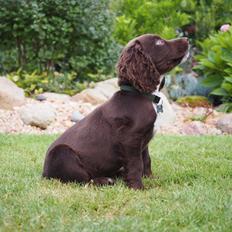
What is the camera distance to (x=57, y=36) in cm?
1083

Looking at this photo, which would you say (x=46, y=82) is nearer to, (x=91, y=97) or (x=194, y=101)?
(x=91, y=97)

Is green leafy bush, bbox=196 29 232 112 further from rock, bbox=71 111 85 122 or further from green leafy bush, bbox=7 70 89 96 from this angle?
rock, bbox=71 111 85 122

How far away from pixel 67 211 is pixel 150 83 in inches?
54.5

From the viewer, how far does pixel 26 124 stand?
8.59 meters

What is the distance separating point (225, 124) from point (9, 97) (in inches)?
150

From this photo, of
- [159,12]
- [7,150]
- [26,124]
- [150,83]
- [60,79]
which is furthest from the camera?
[159,12]

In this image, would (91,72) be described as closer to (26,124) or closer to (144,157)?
(26,124)

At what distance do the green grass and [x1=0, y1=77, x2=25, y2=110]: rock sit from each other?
3.44 m

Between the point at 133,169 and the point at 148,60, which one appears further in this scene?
the point at 148,60

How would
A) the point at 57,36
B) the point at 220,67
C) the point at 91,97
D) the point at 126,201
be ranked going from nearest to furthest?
the point at 126,201 → the point at 91,97 → the point at 220,67 → the point at 57,36

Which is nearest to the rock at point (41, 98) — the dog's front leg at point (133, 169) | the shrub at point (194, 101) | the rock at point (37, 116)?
the rock at point (37, 116)

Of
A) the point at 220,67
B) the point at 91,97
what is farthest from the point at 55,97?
the point at 220,67

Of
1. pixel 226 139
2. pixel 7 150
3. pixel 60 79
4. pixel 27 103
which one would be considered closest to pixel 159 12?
pixel 60 79

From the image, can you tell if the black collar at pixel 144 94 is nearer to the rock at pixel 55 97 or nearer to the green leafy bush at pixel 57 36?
the rock at pixel 55 97
